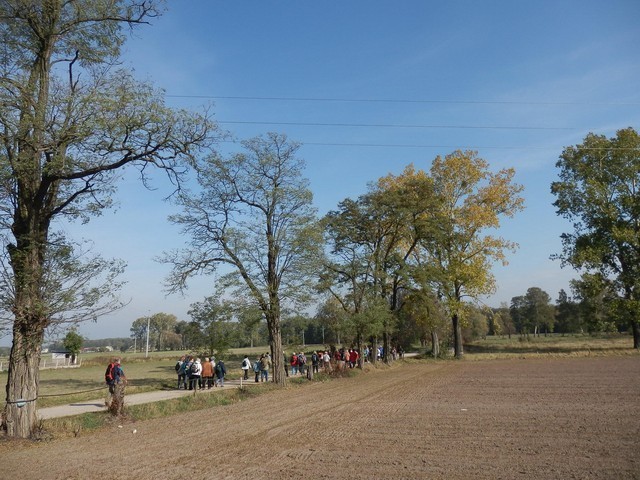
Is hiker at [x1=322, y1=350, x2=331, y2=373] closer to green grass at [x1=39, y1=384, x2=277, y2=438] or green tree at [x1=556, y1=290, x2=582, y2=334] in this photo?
green grass at [x1=39, y1=384, x2=277, y2=438]

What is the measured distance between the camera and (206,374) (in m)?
22.7

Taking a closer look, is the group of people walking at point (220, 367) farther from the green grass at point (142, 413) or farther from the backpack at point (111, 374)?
the backpack at point (111, 374)

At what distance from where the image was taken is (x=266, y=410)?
16031 millimetres

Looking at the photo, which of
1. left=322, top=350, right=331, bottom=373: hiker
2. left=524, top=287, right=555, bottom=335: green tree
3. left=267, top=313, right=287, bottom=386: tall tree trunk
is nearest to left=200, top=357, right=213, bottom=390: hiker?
left=267, top=313, right=287, bottom=386: tall tree trunk

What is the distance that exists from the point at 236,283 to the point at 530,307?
96.5m

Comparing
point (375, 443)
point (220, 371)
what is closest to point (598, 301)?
point (220, 371)

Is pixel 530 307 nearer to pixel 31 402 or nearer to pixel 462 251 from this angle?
pixel 462 251

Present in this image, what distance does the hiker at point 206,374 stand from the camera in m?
22.7

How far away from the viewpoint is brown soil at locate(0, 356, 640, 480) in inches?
313

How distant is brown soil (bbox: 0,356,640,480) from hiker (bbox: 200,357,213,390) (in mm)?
5921

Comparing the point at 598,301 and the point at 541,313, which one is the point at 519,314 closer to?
the point at 541,313

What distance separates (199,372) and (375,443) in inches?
551

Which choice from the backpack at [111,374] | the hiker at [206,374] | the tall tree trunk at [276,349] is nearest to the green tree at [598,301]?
the tall tree trunk at [276,349]

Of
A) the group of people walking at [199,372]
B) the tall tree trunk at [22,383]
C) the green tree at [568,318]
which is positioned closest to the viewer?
the tall tree trunk at [22,383]
